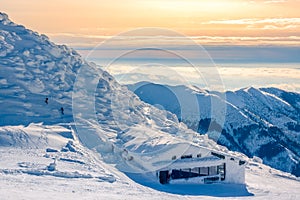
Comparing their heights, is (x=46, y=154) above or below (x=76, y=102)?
below

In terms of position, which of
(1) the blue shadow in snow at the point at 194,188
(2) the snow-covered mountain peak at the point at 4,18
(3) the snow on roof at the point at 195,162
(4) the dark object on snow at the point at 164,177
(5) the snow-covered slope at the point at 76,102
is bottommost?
(1) the blue shadow in snow at the point at 194,188

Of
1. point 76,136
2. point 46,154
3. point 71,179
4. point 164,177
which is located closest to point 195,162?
point 164,177

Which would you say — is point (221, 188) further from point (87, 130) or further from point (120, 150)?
point (87, 130)

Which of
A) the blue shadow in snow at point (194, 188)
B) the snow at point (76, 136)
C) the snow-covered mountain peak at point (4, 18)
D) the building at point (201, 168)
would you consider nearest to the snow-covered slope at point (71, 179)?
the blue shadow in snow at point (194, 188)

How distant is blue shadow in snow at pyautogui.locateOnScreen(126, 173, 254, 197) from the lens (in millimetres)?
58844

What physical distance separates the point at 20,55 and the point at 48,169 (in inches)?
1695

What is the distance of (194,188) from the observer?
61.7 meters

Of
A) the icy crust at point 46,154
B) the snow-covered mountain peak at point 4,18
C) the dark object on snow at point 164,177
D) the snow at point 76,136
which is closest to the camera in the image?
the snow at point 76,136

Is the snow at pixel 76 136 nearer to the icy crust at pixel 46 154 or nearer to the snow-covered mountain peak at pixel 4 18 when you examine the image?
the icy crust at pixel 46 154

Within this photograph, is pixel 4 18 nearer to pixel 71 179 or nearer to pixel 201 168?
pixel 71 179

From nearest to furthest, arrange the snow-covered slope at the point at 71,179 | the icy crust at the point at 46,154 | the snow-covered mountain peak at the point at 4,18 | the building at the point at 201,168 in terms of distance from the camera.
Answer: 1. the snow-covered slope at the point at 71,179
2. the icy crust at the point at 46,154
3. the building at the point at 201,168
4. the snow-covered mountain peak at the point at 4,18

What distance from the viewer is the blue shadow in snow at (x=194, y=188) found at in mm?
58844

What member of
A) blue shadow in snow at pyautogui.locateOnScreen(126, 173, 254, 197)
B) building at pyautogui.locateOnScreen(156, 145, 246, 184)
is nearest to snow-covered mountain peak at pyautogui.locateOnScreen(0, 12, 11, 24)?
building at pyautogui.locateOnScreen(156, 145, 246, 184)

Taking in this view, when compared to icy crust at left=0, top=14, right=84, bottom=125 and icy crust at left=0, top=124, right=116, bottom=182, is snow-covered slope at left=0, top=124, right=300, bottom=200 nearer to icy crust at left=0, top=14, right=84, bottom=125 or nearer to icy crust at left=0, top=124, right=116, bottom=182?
icy crust at left=0, top=124, right=116, bottom=182
